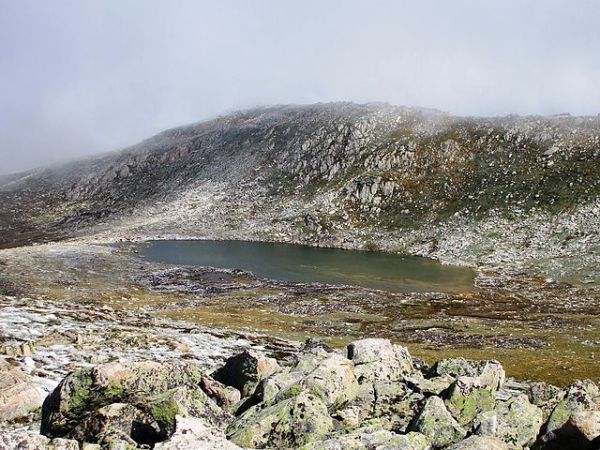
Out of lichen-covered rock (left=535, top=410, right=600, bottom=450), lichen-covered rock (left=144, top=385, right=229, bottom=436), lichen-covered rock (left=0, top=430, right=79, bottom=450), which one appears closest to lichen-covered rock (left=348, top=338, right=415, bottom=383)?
lichen-covered rock (left=535, top=410, right=600, bottom=450)

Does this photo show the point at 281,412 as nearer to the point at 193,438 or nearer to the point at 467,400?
the point at 193,438

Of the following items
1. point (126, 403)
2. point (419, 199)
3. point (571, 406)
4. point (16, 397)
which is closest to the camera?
point (126, 403)

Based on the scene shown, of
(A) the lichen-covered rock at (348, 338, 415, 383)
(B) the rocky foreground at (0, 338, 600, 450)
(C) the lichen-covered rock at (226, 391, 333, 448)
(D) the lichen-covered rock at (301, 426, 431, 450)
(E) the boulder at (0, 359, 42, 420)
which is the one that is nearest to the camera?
(D) the lichen-covered rock at (301, 426, 431, 450)

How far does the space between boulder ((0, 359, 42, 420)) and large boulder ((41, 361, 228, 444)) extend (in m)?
2.36

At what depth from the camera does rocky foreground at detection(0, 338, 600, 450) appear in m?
13.5

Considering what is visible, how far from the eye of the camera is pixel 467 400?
1842 centimetres

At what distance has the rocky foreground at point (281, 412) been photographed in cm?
1345

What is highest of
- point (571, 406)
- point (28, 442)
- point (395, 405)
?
point (28, 442)

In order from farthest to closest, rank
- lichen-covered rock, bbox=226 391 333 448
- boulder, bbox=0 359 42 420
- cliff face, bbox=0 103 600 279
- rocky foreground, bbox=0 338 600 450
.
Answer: cliff face, bbox=0 103 600 279
boulder, bbox=0 359 42 420
lichen-covered rock, bbox=226 391 333 448
rocky foreground, bbox=0 338 600 450

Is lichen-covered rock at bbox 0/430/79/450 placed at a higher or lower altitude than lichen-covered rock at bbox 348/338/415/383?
higher

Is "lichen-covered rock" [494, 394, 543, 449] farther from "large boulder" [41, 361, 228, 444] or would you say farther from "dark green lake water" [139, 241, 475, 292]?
"dark green lake water" [139, 241, 475, 292]

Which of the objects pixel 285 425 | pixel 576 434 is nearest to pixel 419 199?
pixel 576 434

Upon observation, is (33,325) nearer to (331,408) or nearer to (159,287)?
(331,408)

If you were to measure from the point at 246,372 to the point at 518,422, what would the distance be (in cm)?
1064
